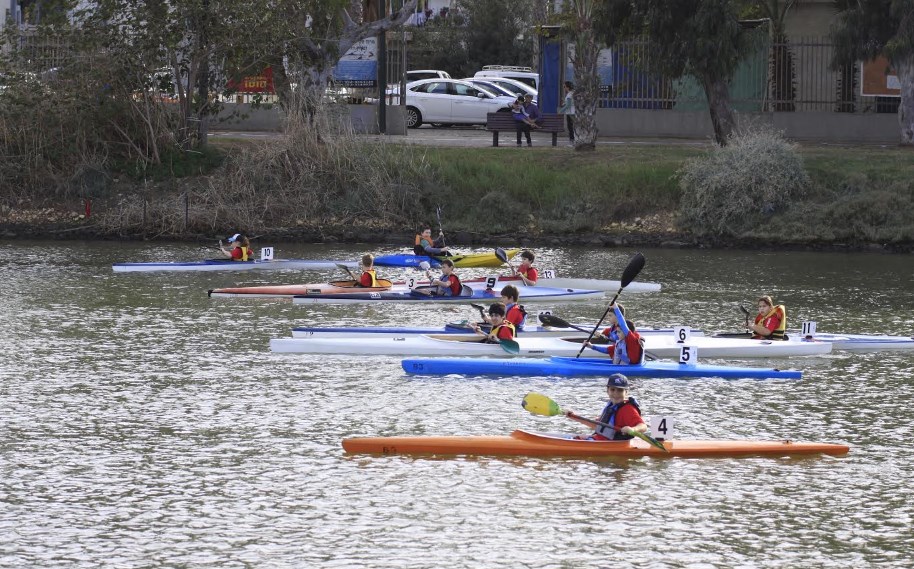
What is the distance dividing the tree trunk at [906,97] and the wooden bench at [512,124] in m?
8.82

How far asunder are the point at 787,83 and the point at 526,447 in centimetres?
2775

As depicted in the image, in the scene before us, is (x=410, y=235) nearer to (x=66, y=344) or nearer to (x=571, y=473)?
(x=66, y=344)

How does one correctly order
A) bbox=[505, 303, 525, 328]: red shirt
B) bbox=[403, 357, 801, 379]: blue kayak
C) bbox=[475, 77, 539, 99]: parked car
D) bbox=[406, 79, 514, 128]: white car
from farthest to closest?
bbox=[475, 77, 539, 99]: parked car, bbox=[406, 79, 514, 128]: white car, bbox=[505, 303, 525, 328]: red shirt, bbox=[403, 357, 801, 379]: blue kayak

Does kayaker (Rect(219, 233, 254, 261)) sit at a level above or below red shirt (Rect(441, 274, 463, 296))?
above

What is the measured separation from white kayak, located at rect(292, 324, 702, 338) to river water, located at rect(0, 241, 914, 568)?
53cm

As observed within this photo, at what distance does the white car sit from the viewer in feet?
135

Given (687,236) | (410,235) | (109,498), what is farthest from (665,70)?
(109,498)

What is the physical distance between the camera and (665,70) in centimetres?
3338

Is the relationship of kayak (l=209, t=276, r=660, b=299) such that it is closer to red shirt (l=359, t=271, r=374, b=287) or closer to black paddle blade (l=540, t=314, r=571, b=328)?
red shirt (l=359, t=271, r=374, b=287)

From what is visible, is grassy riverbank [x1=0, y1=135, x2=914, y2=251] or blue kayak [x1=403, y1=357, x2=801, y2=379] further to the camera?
grassy riverbank [x1=0, y1=135, x2=914, y2=251]

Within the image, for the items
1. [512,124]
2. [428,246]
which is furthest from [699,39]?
[428,246]

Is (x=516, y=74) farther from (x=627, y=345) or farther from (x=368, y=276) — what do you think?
(x=627, y=345)

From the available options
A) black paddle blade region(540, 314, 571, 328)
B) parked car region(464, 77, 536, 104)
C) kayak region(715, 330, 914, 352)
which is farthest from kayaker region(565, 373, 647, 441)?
parked car region(464, 77, 536, 104)

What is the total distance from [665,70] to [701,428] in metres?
20.3
